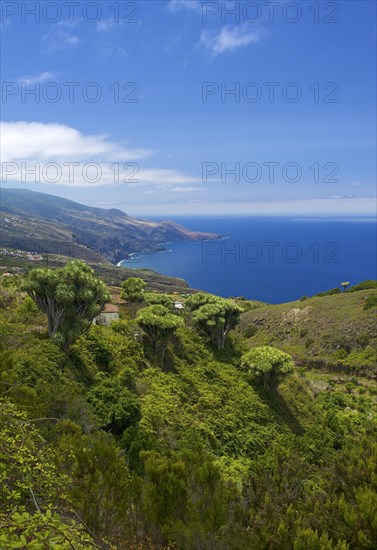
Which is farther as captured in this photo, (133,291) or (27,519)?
(133,291)

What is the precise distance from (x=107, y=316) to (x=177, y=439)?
1616cm

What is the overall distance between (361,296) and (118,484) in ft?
200

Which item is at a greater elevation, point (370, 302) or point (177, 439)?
point (370, 302)

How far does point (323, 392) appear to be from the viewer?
3578 cm

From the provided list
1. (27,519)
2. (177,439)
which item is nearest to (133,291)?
(177,439)

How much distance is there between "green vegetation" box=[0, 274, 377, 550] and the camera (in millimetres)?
7410

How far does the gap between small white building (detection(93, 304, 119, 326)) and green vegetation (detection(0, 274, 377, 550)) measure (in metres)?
1.42

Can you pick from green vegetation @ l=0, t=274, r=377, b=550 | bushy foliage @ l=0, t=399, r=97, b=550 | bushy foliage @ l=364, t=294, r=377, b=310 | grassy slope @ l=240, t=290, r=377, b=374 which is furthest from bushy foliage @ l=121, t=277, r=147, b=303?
bushy foliage @ l=364, t=294, r=377, b=310

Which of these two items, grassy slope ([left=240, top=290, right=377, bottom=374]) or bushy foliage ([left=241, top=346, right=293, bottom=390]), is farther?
grassy slope ([left=240, top=290, right=377, bottom=374])

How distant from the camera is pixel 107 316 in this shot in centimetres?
3362

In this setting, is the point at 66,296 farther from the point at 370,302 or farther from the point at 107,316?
the point at 370,302

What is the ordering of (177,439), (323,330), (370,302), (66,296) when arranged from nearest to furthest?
(177,439), (66,296), (370,302), (323,330)

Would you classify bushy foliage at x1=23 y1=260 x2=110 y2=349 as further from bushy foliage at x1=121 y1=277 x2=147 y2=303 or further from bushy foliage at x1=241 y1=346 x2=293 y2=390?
bushy foliage at x1=121 y1=277 x2=147 y2=303

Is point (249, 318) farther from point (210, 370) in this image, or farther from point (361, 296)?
point (210, 370)
